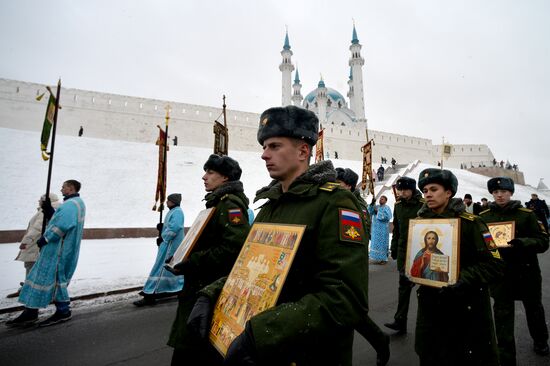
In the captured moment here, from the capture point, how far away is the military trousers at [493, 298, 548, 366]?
2.78 m

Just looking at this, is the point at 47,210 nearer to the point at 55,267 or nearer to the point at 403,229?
the point at 55,267

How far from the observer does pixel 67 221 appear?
14.2ft

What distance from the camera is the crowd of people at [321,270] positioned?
42.0 inches

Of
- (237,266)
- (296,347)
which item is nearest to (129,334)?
(237,266)

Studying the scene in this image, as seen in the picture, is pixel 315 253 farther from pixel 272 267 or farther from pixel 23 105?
pixel 23 105

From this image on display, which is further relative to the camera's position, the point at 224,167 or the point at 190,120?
the point at 190,120

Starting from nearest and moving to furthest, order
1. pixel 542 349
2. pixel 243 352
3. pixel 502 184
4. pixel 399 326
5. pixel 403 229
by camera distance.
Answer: pixel 243 352, pixel 542 349, pixel 502 184, pixel 399 326, pixel 403 229

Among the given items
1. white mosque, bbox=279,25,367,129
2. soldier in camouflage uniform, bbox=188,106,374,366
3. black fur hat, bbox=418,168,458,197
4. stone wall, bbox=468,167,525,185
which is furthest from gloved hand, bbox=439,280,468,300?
white mosque, bbox=279,25,367,129

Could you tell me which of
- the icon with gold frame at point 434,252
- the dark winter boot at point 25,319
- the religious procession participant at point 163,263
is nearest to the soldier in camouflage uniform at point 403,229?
the icon with gold frame at point 434,252

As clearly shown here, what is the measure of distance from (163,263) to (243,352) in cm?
488

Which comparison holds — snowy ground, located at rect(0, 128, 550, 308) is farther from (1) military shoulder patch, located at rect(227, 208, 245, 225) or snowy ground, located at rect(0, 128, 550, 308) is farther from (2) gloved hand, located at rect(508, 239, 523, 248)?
(2) gloved hand, located at rect(508, 239, 523, 248)

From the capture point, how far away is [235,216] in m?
2.27

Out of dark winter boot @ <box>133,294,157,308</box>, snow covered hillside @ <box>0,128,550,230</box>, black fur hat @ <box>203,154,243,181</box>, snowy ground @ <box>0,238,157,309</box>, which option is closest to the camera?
black fur hat @ <box>203,154,243,181</box>

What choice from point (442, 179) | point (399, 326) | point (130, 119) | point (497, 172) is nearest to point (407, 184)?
point (442, 179)
